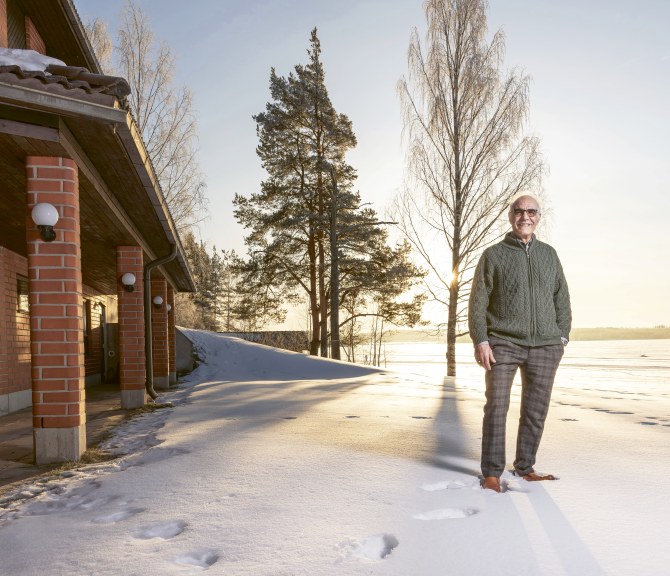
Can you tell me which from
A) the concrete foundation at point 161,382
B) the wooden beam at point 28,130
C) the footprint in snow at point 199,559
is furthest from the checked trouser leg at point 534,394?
the concrete foundation at point 161,382

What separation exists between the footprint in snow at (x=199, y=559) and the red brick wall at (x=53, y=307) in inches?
94.9

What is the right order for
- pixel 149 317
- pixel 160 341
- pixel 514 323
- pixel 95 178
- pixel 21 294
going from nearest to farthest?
pixel 514 323 → pixel 95 178 → pixel 149 317 → pixel 21 294 → pixel 160 341

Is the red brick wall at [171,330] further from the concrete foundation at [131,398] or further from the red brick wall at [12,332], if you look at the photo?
the concrete foundation at [131,398]

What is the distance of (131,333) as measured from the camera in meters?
7.32

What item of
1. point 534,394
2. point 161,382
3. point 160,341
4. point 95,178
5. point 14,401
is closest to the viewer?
point 534,394

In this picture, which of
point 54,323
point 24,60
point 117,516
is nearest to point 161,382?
point 54,323

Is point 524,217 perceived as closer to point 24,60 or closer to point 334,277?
point 24,60

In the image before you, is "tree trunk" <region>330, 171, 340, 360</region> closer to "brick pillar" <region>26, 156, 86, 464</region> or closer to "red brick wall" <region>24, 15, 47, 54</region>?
"red brick wall" <region>24, 15, 47, 54</region>

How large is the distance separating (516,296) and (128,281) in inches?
236

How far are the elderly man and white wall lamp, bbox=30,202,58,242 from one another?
10.6ft

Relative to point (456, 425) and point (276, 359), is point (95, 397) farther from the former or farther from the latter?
point (456, 425)

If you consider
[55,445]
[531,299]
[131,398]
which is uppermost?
[531,299]

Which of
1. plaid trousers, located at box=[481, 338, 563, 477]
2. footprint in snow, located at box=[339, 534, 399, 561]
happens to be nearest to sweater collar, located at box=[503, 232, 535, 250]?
plaid trousers, located at box=[481, 338, 563, 477]

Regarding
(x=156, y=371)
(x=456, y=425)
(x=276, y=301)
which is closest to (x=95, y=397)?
(x=156, y=371)
